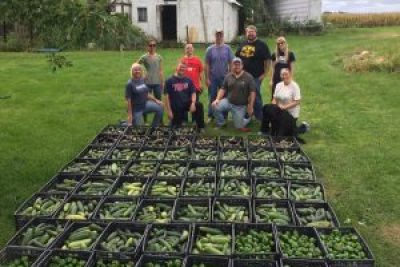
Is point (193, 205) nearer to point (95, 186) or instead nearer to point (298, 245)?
point (95, 186)

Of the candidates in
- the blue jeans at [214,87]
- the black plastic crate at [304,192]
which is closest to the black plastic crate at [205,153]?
the black plastic crate at [304,192]

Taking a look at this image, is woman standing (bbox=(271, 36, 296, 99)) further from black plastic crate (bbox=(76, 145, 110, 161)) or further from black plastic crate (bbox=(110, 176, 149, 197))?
black plastic crate (bbox=(110, 176, 149, 197))

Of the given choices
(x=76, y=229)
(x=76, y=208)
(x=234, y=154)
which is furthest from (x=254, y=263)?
(x=234, y=154)

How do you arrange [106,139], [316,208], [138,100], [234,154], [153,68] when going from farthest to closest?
[153,68]
[138,100]
[106,139]
[234,154]
[316,208]

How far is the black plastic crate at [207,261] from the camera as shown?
18.5 feet

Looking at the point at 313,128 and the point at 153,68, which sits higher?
the point at 153,68

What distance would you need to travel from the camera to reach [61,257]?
18.9ft

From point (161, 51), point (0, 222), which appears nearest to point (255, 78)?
point (0, 222)

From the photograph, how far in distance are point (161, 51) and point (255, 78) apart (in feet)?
58.7

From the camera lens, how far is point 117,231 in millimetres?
6391

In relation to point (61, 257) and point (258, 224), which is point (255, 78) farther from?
point (61, 257)

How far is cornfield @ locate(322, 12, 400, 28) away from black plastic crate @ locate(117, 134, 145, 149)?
4393 cm

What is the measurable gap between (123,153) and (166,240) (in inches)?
156

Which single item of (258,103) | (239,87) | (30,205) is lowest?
(30,205)
